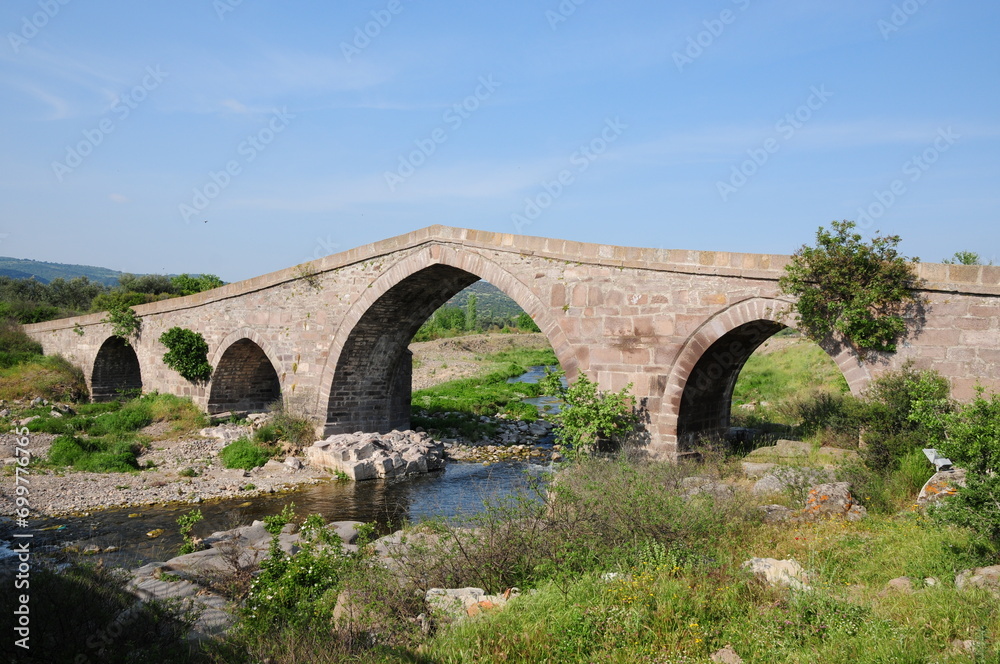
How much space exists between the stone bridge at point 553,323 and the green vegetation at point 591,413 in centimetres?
28

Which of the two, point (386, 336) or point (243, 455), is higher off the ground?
point (386, 336)

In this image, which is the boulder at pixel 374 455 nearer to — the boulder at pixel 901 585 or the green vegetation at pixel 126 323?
the green vegetation at pixel 126 323

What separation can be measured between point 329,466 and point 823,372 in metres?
15.4

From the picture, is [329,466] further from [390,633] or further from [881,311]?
[881,311]

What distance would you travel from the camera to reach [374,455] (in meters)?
14.1

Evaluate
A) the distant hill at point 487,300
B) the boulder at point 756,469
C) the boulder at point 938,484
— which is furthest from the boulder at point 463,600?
the distant hill at point 487,300

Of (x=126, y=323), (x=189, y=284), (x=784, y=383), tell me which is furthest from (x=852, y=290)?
(x=189, y=284)

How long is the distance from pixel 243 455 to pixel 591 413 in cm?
830

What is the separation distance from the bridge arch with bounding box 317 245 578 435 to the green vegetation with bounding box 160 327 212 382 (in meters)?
5.01

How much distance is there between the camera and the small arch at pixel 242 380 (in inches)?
718

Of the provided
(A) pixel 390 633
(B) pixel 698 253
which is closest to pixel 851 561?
(A) pixel 390 633

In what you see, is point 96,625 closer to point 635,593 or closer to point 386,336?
point 635,593

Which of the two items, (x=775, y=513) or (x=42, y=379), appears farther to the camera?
(x=42, y=379)

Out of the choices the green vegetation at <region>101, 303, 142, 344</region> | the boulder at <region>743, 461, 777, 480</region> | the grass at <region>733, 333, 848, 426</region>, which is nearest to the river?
Answer: the boulder at <region>743, 461, 777, 480</region>
